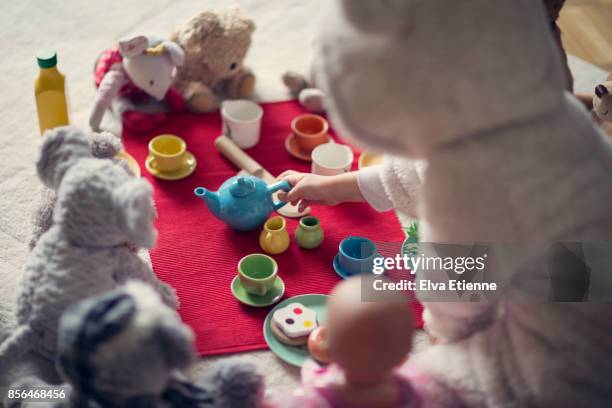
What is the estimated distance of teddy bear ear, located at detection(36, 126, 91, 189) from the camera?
2.75ft


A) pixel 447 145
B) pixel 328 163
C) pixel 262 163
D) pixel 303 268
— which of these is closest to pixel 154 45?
pixel 262 163

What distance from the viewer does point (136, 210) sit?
74cm

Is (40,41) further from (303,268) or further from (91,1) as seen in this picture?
(303,268)

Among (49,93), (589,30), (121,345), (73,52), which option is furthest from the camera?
(589,30)

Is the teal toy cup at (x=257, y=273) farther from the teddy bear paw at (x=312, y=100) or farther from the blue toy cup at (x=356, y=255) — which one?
the teddy bear paw at (x=312, y=100)

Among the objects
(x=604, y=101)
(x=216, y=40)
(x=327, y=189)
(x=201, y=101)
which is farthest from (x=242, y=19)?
(x=604, y=101)

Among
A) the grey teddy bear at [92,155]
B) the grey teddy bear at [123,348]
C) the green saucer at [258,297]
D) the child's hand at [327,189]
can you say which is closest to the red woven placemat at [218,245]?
the green saucer at [258,297]

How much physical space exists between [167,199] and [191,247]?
5.6 inches

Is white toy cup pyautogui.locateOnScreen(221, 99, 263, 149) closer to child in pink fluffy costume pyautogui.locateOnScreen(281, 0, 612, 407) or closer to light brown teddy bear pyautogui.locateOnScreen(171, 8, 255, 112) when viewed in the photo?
light brown teddy bear pyautogui.locateOnScreen(171, 8, 255, 112)

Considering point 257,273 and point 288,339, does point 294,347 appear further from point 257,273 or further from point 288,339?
point 257,273

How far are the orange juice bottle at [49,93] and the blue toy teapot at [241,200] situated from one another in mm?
375

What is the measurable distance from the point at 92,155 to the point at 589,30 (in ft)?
4.98

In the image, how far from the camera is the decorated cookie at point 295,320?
991 mm

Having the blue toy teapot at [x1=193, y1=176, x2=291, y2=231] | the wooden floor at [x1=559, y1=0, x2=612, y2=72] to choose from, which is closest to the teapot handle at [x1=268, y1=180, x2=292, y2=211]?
the blue toy teapot at [x1=193, y1=176, x2=291, y2=231]
